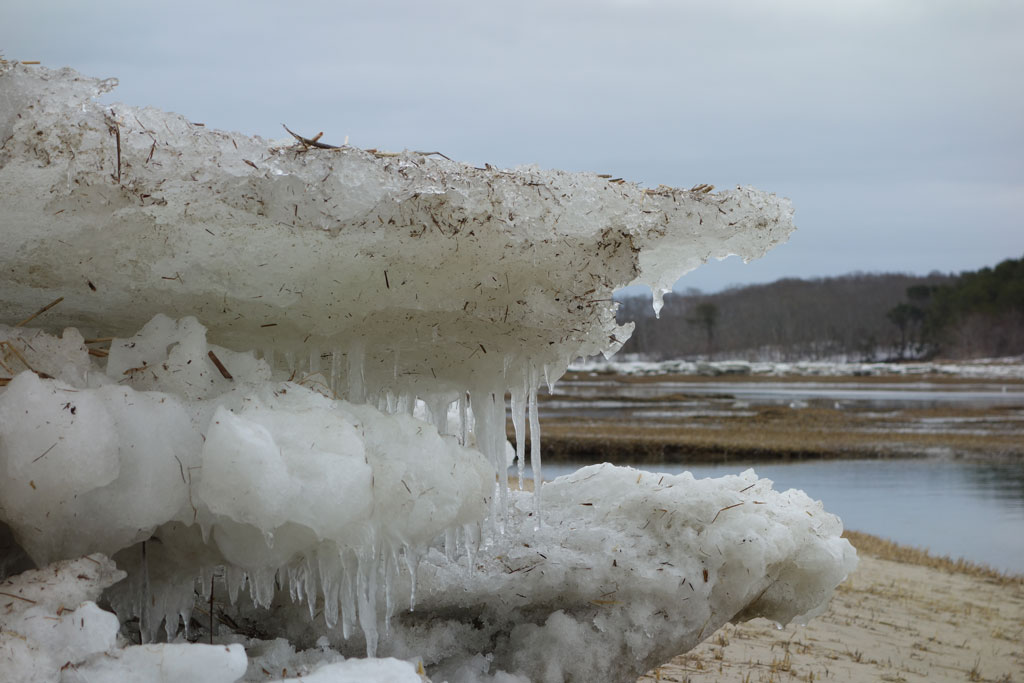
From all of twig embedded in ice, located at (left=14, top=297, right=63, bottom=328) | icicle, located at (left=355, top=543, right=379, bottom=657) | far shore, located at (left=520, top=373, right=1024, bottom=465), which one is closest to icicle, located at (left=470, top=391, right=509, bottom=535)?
icicle, located at (left=355, top=543, right=379, bottom=657)

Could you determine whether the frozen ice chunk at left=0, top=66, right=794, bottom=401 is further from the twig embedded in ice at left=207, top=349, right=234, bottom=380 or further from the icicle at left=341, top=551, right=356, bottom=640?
the icicle at left=341, top=551, right=356, bottom=640

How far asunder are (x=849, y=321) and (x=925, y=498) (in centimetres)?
10153

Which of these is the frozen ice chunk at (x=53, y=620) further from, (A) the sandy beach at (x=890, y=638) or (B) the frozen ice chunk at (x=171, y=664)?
(A) the sandy beach at (x=890, y=638)

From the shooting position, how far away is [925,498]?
19156 mm

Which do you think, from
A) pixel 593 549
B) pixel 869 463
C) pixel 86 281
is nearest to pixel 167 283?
pixel 86 281

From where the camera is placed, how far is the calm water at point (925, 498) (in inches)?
586

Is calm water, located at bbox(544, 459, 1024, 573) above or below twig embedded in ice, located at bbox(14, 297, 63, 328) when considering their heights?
below

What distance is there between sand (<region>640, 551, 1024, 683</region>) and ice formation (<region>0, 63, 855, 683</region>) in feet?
4.44

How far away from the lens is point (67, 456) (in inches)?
91.5

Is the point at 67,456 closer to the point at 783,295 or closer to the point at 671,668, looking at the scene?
the point at 671,668

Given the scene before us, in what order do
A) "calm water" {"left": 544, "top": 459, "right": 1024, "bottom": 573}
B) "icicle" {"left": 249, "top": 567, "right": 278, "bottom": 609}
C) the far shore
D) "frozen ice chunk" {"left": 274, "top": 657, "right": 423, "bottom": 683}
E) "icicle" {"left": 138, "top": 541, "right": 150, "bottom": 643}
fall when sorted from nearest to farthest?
"frozen ice chunk" {"left": 274, "top": 657, "right": 423, "bottom": 683} → "icicle" {"left": 249, "top": 567, "right": 278, "bottom": 609} → "icicle" {"left": 138, "top": 541, "right": 150, "bottom": 643} → "calm water" {"left": 544, "top": 459, "right": 1024, "bottom": 573} → the far shore

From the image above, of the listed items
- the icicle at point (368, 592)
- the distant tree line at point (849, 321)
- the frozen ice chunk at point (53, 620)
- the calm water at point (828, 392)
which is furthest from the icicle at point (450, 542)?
the distant tree line at point (849, 321)

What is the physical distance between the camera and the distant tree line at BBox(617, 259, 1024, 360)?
90250 mm

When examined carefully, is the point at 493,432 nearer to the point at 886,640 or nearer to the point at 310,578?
the point at 310,578
